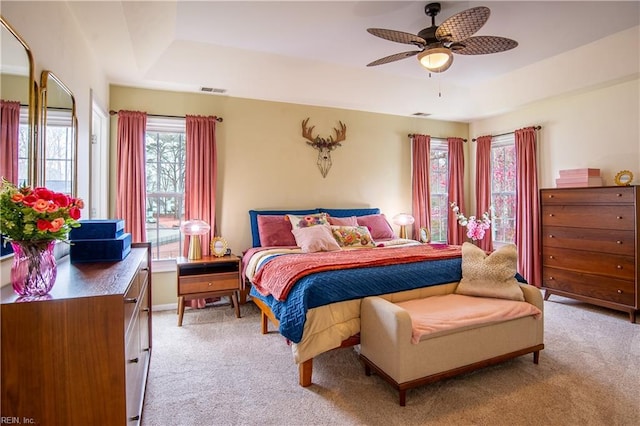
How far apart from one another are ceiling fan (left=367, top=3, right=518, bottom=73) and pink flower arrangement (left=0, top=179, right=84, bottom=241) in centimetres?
213

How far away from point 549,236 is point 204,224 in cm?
408

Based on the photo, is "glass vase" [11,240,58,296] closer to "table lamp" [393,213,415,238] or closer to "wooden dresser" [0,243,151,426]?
"wooden dresser" [0,243,151,426]

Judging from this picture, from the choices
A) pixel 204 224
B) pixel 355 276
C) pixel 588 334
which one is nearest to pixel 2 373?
pixel 355 276

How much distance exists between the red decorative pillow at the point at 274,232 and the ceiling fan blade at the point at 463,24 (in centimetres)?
245

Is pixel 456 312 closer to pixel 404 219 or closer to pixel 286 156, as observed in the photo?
pixel 404 219

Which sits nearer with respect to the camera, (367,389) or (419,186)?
(367,389)

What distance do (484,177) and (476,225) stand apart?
0.83 meters

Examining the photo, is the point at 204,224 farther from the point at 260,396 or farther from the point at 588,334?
the point at 588,334

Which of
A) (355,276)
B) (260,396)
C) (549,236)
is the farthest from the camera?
(549,236)

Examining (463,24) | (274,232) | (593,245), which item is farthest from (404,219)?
(463,24)

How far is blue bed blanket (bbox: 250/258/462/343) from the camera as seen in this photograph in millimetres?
2279

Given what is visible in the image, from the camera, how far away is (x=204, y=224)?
12.4ft

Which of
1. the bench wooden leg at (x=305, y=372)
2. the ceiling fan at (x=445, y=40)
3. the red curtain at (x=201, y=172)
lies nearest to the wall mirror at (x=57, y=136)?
the red curtain at (x=201, y=172)

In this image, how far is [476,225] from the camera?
5.07m
